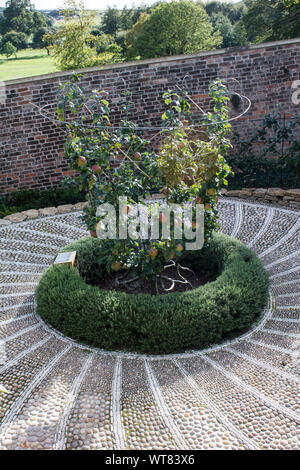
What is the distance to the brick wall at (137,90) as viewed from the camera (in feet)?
30.0

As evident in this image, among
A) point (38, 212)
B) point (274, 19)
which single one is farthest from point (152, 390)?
point (274, 19)

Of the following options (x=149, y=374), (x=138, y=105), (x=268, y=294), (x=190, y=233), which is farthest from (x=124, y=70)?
(x=149, y=374)

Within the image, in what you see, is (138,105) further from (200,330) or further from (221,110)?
(200,330)

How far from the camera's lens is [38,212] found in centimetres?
852

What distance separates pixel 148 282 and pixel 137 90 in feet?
17.0

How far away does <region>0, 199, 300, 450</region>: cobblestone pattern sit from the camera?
336cm

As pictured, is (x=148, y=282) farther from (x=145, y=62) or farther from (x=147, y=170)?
(x=145, y=62)

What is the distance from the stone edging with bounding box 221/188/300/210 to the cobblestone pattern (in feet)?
8.54


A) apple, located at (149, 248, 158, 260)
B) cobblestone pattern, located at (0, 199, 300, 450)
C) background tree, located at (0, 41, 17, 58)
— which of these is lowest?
cobblestone pattern, located at (0, 199, 300, 450)

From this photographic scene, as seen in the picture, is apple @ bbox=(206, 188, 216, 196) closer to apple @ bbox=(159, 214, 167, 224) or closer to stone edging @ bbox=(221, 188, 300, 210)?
apple @ bbox=(159, 214, 167, 224)

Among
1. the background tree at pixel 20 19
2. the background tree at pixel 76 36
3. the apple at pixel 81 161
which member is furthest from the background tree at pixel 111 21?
the apple at pixel 81 161

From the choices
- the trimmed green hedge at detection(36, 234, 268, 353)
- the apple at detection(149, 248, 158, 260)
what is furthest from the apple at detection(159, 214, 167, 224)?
the trimmed green hedge at detection(36, 234, 268, 353)

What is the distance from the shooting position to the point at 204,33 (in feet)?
83.6

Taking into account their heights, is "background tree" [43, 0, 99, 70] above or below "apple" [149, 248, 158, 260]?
above
